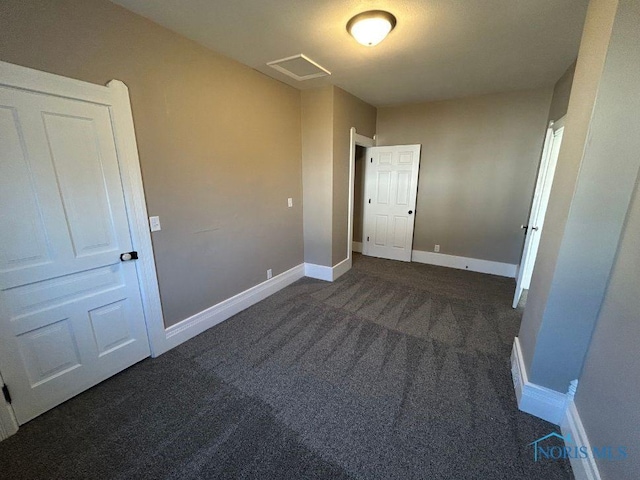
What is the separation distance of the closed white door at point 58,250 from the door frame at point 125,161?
4 centimetres

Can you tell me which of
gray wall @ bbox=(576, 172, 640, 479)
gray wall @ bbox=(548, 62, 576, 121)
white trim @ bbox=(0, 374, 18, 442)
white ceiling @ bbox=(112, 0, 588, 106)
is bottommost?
white trim @ bbox=(0, 374, 18, 442)

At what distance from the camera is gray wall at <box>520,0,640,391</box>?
1192mm

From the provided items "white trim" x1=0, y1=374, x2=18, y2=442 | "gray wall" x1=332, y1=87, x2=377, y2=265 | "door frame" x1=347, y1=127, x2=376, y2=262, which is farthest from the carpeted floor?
"door frame" x1=347, y1=127, x2=376, y2=262

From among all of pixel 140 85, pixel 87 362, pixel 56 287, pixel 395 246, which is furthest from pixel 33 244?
pixel 395 246

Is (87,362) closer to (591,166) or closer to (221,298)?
(221,298)

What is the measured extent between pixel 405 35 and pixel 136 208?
8.28ft

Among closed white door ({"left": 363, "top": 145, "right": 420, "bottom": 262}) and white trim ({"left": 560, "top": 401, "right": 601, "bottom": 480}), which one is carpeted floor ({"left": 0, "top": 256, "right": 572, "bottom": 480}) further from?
closed white door ({"left": 363, "top": 145, "right": 420, "bottom": 262})

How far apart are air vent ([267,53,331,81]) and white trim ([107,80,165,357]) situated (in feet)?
4.73

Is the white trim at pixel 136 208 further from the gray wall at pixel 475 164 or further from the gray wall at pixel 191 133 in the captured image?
the gray wall at pixel 475 164

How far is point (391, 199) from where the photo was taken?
454 cm

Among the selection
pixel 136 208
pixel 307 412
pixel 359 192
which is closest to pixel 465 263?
pixel 359 192

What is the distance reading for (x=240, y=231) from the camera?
112 inches

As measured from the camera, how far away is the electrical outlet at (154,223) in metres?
2.04

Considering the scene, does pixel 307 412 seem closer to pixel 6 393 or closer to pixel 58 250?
pixel 6 393
